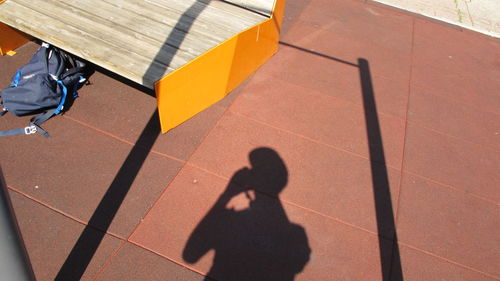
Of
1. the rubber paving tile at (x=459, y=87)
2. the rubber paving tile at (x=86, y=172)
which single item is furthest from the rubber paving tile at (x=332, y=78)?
the rubber paving tile at (x=86, y=172)

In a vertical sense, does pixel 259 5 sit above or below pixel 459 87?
above

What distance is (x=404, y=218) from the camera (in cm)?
408

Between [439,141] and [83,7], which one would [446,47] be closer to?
[439,141]

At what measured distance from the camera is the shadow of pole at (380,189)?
3.65 m

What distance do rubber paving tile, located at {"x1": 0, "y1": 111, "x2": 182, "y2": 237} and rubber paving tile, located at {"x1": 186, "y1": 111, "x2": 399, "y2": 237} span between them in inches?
21.1

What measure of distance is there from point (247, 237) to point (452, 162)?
2844 millimetres

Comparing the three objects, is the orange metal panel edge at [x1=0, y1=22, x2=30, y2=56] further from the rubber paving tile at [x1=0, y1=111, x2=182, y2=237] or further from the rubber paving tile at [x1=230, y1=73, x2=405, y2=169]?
the rubber paving tile at [x1=230, y1=73, x2=405, y2=169]

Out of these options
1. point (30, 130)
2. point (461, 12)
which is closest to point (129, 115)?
point (30, 130)

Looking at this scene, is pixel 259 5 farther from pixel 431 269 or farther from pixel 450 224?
pixel 431 269

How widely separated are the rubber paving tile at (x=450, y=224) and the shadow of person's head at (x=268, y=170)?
125 cm

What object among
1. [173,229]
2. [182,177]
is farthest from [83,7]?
[173,229]

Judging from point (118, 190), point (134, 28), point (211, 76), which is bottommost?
→ point (118, 190)

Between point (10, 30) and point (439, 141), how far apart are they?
5.65 meters

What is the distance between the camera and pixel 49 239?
334cm
